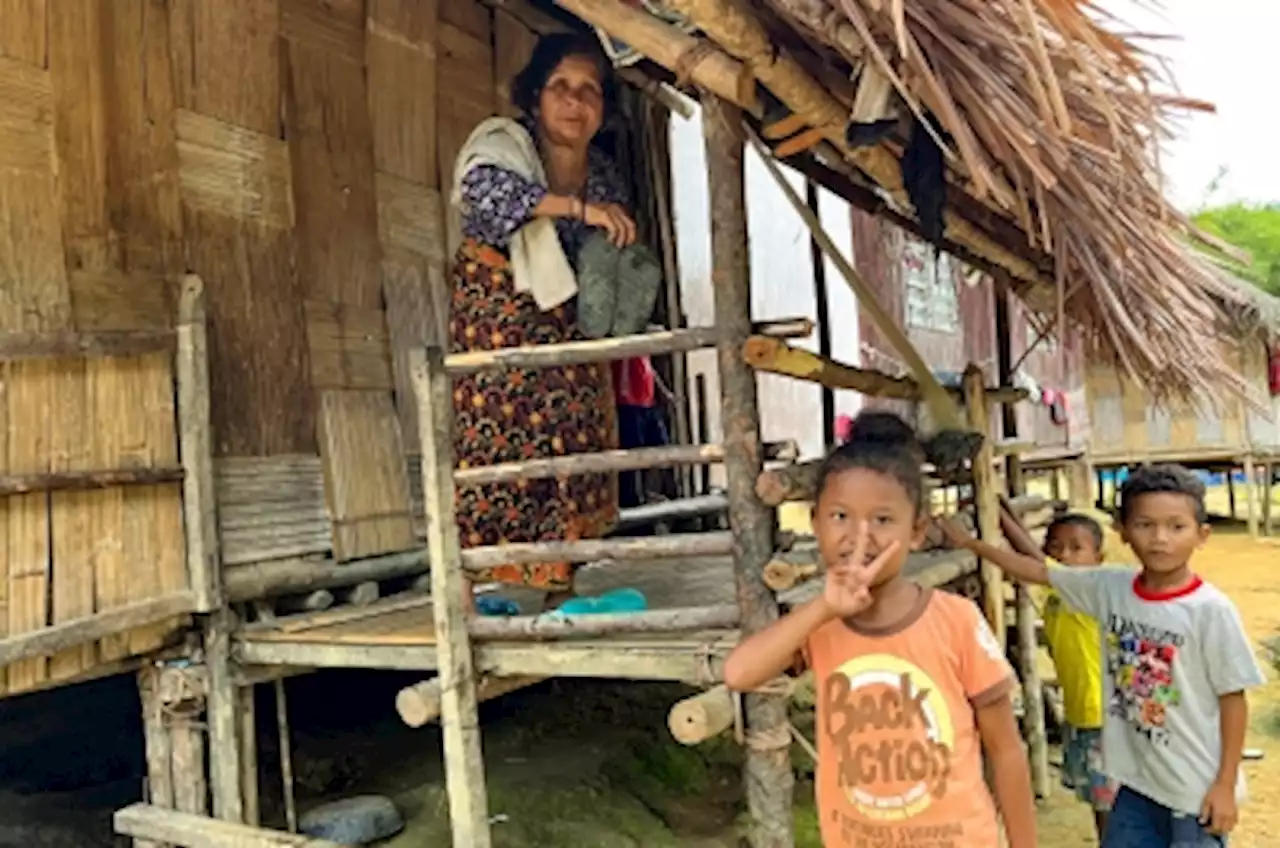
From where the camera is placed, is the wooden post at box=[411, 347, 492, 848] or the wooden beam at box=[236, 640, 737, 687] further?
the wooden post at box=[411, 347, 492, 848]

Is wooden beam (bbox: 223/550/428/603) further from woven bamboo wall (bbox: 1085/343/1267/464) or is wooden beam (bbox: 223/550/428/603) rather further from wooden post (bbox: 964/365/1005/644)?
woven bamboo wall (bbox: 1085/343/1267/464)

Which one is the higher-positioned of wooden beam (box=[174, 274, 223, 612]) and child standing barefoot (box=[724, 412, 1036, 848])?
wooden beam (box=[174, 274, 223, 612])

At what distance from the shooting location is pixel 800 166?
Answer: 142 inches

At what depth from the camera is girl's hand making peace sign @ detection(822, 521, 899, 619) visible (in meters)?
1.93

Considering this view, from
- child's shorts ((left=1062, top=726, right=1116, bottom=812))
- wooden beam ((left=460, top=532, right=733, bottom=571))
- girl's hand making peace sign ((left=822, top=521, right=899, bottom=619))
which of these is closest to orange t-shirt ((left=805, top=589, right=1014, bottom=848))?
girl's hand making peace sign ((left=822, top=521, right=899, bottom=619))

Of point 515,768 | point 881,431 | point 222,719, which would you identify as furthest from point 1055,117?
point 515,768

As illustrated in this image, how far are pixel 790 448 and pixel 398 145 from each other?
2804 millimetres

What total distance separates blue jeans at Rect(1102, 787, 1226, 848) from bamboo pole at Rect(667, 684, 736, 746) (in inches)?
45.6

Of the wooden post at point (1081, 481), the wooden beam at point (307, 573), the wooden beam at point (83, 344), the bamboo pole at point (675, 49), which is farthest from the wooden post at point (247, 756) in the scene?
the wooden post at point (1081, 481)

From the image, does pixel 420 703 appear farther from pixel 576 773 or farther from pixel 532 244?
pixel 576 773

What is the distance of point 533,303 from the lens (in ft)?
11.3

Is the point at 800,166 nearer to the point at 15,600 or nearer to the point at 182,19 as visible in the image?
the point at 182,19

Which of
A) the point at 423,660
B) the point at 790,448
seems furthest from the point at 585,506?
the point at 790,448

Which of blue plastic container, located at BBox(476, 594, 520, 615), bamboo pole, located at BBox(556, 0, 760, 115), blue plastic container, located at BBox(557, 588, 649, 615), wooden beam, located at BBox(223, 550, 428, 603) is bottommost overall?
blue plastic container, located at BBox(476, 594, 520, 615)
